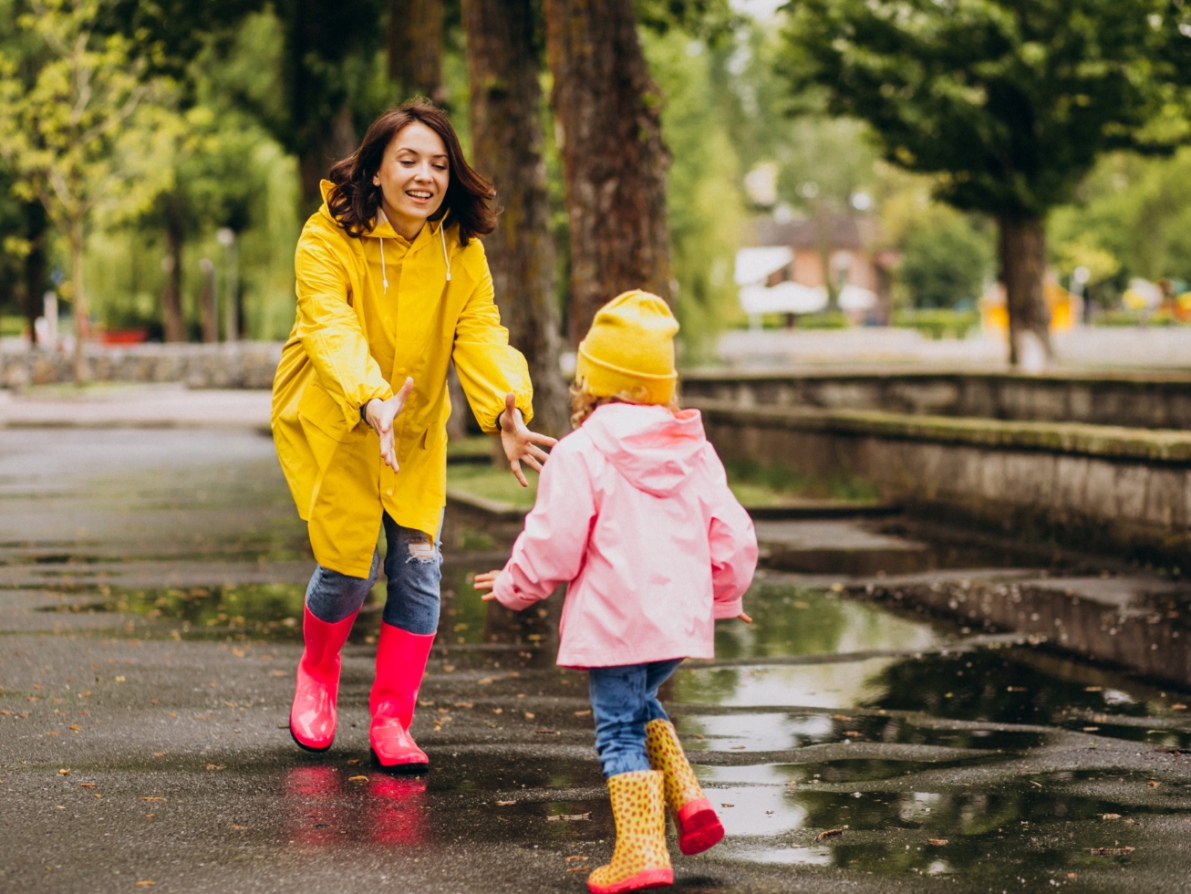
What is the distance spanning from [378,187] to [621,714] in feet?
5.99

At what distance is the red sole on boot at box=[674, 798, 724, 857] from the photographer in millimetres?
3631

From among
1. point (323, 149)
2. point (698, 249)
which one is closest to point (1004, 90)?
point (323, 149)

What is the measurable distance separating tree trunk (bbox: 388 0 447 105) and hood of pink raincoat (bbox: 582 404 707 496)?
15842 millimetres

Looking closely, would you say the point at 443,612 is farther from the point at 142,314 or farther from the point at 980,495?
the point at 142,314

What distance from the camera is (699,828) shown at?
363 centimetres

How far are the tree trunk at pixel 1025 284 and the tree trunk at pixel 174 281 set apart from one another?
26.0 metres

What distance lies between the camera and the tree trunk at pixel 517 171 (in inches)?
608

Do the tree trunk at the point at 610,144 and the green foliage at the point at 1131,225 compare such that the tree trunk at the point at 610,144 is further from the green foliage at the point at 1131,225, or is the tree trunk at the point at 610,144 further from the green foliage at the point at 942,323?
the green foliage at the point at 1131,225

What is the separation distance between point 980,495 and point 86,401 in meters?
26.0

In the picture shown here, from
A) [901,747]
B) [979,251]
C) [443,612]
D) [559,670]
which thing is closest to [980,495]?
[443,612]

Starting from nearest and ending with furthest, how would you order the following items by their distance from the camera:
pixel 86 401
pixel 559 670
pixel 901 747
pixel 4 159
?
pixel 901 747, pixel 559 670, pixel 86 401, pixel 4 159

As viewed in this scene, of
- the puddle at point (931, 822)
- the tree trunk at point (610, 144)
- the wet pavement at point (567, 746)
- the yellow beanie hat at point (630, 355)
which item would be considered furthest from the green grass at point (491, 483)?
the yellow beanie hat at point (630, 355)

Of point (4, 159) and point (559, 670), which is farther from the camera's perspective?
point (4, 159)

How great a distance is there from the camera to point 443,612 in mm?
8125
